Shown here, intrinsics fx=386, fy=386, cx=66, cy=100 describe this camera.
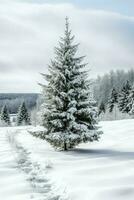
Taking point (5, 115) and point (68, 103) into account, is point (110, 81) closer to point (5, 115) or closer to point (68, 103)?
point (5, 115)

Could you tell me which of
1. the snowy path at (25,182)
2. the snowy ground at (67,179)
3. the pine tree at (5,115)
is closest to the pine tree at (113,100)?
the pine tree at (5,115)

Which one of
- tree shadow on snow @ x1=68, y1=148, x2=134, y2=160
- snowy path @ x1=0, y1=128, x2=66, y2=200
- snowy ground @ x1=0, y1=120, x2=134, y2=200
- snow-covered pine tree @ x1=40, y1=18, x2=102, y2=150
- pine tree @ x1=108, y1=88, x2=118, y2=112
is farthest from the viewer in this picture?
pine tree @ x1=108, y1=88, x2=118, y2=112

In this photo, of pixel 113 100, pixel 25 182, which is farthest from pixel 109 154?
pixel 113 100

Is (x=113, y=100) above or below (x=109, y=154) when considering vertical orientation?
above

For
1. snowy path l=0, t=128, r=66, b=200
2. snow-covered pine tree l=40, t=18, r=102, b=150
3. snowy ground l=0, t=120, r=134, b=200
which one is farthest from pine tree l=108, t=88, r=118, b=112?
snowy path l=0, t=128, r=66, b=200

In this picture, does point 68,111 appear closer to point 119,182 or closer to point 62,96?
point 62,96

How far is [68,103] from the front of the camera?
861 inches

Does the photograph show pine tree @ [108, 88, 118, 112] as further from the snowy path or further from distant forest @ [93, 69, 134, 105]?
the snowy path

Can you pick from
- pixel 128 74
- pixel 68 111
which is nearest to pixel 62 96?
pixel 68 111

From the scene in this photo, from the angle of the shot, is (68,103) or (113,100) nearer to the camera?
(68,103)

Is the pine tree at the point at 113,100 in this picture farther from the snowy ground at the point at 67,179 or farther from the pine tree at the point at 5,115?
the snowy ground at the point at 67,179

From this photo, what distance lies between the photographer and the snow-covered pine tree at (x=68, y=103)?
69.8 ft

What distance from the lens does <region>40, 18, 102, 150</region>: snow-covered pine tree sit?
21.3 m

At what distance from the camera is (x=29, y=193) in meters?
11.2
